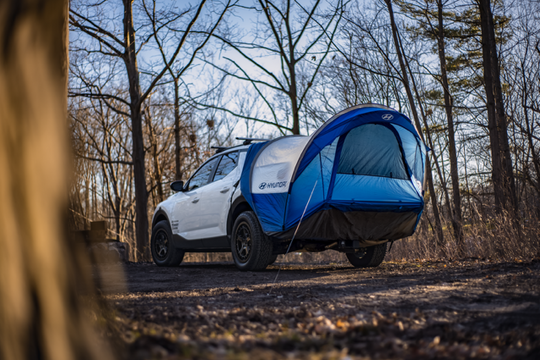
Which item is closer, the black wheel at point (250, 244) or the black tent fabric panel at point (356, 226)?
the black tent fabric panel at point (356, 226)

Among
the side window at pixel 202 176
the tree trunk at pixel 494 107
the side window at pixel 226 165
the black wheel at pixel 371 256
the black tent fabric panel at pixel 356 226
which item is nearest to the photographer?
the black tent fabric panel at pixel 356 226

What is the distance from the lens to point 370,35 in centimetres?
1428

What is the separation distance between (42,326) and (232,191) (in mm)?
5129

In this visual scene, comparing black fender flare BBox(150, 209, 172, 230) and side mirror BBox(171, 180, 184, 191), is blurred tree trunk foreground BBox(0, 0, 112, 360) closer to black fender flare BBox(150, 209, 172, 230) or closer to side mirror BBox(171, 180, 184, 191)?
side mirror BBox(171, 180, 184, 191)

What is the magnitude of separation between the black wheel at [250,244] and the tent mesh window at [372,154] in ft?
4.99

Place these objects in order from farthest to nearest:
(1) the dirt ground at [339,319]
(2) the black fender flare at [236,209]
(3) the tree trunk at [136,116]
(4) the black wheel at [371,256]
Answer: (3) the tree trunk at [136,116], (4) the black wheel at [371,256], (2) the black fender flare at [236,209], (1) the dirt ground at [339,319]

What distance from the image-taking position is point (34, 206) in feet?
7.36

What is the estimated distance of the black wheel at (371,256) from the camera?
7.68m

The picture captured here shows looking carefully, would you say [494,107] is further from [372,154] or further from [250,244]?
[250,244]

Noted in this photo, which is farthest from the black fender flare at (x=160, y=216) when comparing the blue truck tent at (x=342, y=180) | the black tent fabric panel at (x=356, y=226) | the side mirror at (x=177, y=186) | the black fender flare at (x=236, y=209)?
the black tent fabric panel at (x=356, y=226)

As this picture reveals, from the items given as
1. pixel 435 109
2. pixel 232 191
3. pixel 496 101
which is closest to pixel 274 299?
pixel 232 191

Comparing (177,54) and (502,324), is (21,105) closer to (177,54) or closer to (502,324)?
(502,324)

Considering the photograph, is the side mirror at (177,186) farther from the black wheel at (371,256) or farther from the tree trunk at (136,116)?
the tree trunk at (136,116)

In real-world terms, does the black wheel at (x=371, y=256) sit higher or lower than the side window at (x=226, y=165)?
lower
